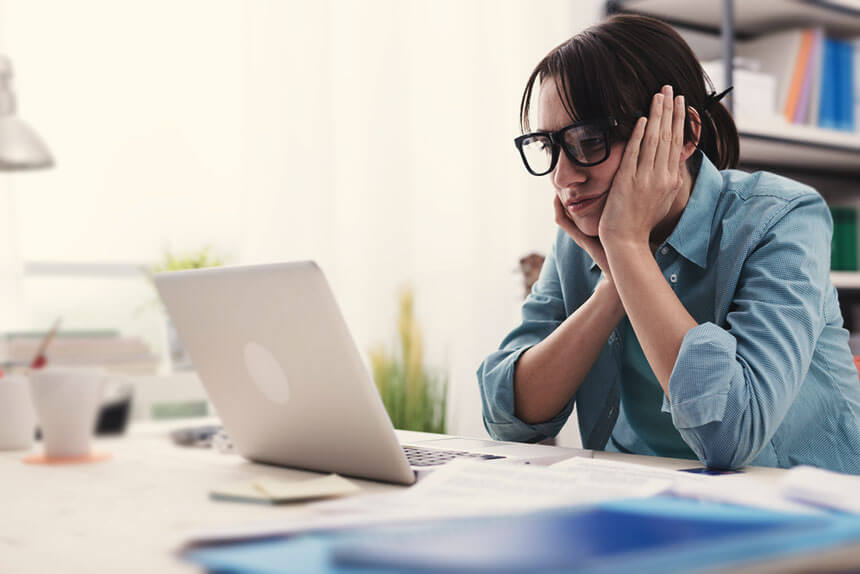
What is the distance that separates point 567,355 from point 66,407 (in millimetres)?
650

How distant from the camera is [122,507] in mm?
751

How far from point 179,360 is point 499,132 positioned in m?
1.19

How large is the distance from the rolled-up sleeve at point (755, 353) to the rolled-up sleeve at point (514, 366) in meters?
0.26

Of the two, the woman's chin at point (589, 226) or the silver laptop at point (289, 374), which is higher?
the woman's chin at point (589, 226)

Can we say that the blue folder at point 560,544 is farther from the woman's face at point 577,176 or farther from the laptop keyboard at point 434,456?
the woman's face at point 577,176

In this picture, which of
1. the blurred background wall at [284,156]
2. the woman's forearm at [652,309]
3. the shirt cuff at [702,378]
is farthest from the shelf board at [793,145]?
the shirt cuff at [702,378]

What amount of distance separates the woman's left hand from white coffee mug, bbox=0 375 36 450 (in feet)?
2.66

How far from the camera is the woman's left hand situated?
3.83 ft

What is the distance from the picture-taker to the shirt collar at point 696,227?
1.20 m

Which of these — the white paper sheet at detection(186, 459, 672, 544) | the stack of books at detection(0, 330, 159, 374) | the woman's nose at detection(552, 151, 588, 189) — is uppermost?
the woman's nose at detection(552, 151, 588, 189)

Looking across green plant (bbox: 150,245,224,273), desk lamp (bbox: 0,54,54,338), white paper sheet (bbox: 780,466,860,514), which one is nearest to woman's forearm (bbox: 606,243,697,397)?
white paper sheet (bbox: 780,466,860,514)

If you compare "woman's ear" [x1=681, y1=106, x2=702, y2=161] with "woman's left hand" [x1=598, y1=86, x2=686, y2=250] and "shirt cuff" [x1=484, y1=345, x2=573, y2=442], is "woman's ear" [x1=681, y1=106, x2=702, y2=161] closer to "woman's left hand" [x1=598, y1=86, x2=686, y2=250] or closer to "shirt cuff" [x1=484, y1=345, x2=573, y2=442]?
"woman's left hand" [x1=598, y1=86, x2=686, y2=250]

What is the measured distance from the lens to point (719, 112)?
→ 1332mm

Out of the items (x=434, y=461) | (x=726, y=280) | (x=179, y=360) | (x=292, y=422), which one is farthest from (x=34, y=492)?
(x=179, y=360)
